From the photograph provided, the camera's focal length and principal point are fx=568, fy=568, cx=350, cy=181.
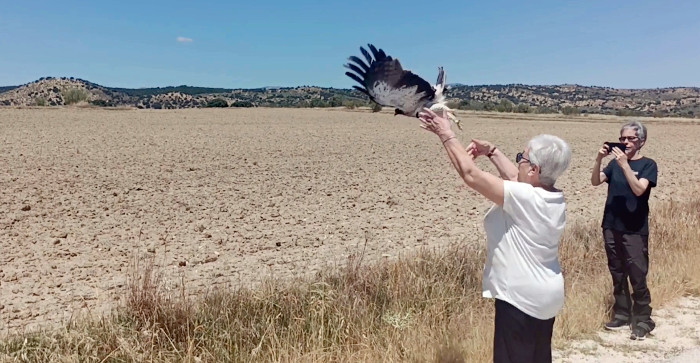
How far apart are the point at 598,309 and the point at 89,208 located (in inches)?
372

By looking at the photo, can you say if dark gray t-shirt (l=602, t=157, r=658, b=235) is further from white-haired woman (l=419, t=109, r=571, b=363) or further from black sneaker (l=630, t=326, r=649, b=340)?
white-haired woman (l=419, t=109, r=571, b=363)

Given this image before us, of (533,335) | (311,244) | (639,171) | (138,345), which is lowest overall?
(311,244)

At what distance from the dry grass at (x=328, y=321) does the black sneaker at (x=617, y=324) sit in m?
0.09

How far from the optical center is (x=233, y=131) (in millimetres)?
29578

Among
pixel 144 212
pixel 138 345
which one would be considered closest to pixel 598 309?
pixel 138 345

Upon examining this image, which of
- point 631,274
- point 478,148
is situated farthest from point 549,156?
point 631,274

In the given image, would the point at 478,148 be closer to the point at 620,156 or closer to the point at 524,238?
the point at 524,238

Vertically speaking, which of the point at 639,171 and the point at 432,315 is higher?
the point at 639,171

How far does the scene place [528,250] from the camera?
298 cm

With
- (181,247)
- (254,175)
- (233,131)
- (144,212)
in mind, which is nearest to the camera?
(181,247)

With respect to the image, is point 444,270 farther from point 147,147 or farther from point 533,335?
point 147,147

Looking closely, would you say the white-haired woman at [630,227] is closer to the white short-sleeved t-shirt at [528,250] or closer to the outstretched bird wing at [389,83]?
the white short-sleeved t-shirt at [528,250]

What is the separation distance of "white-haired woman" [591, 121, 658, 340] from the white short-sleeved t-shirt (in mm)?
2091

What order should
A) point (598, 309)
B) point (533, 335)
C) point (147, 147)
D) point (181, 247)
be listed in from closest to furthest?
point (533, 335) < point (598, 309) < point (181, 247) < point (147, 147)
